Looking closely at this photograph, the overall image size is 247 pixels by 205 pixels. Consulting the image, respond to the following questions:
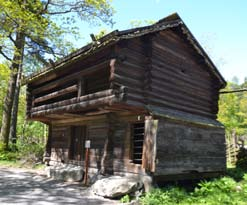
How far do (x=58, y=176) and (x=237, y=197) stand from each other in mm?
7895

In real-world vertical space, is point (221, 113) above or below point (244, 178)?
above

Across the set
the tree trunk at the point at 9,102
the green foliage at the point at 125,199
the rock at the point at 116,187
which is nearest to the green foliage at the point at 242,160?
the rock at the point at 116,187

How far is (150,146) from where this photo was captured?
9586mm

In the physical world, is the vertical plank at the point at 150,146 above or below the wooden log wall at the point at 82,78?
below

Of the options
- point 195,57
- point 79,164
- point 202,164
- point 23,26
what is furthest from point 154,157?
point 23,26

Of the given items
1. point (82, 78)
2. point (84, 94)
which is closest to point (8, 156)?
point (84, 94)

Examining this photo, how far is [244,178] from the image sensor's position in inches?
489

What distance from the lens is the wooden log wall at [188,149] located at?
990 centimetres

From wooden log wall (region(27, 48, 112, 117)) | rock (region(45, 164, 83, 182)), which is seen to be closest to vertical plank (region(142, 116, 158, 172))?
wooden log wall (region(27, 48, 112, 117))

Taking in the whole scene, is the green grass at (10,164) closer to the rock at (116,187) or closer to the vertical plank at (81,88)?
the vertical plank at (81,88)

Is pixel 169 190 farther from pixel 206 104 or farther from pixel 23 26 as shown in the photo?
pixel 23 26

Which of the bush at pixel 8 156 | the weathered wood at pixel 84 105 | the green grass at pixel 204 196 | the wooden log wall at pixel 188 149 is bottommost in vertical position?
the green grass at pixel 204 196

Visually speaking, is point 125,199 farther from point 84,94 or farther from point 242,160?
point 242,160

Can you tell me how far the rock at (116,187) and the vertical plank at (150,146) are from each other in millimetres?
707
